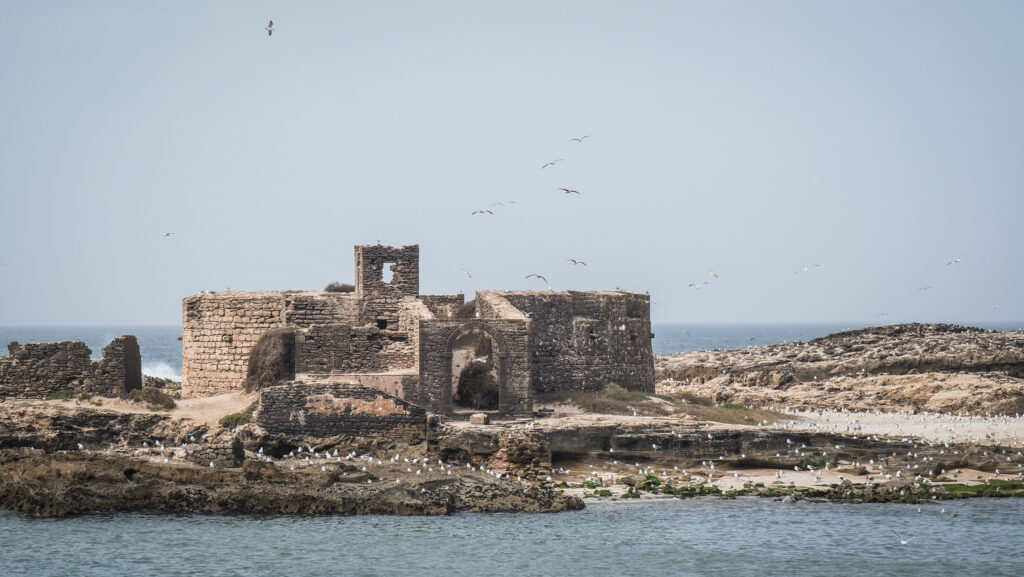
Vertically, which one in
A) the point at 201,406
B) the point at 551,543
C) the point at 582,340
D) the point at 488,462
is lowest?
the point at 551,543

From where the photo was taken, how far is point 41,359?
35188mm

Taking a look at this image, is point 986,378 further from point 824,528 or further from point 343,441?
point 343,441

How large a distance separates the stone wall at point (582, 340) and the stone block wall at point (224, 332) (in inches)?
275

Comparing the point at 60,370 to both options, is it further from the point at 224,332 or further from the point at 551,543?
the point at 551,543

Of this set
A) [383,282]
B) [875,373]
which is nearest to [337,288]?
[383,282]

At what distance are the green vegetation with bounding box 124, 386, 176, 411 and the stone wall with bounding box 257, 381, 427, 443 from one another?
3320mm

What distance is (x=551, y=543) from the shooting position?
86.5ft

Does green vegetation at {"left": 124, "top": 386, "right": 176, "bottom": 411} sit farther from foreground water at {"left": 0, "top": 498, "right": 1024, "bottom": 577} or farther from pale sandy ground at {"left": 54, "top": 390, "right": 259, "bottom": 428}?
foreground water at {"left": 0, "top": 498, "right": 1024, "bottom": 577}

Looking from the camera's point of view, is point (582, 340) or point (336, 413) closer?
point (336, 413)

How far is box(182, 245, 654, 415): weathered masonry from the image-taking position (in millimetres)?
35500

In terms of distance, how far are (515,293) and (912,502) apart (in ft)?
45.4

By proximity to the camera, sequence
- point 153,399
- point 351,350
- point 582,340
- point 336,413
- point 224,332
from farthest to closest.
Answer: point 582,340 < point 224,332 < point 351,350 < point 153,399 < point 336,413

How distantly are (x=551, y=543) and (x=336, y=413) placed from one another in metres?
8.21

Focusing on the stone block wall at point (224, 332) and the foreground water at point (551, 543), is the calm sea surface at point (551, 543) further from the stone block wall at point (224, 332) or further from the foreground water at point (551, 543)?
the stone block wall at point (224, 332)
